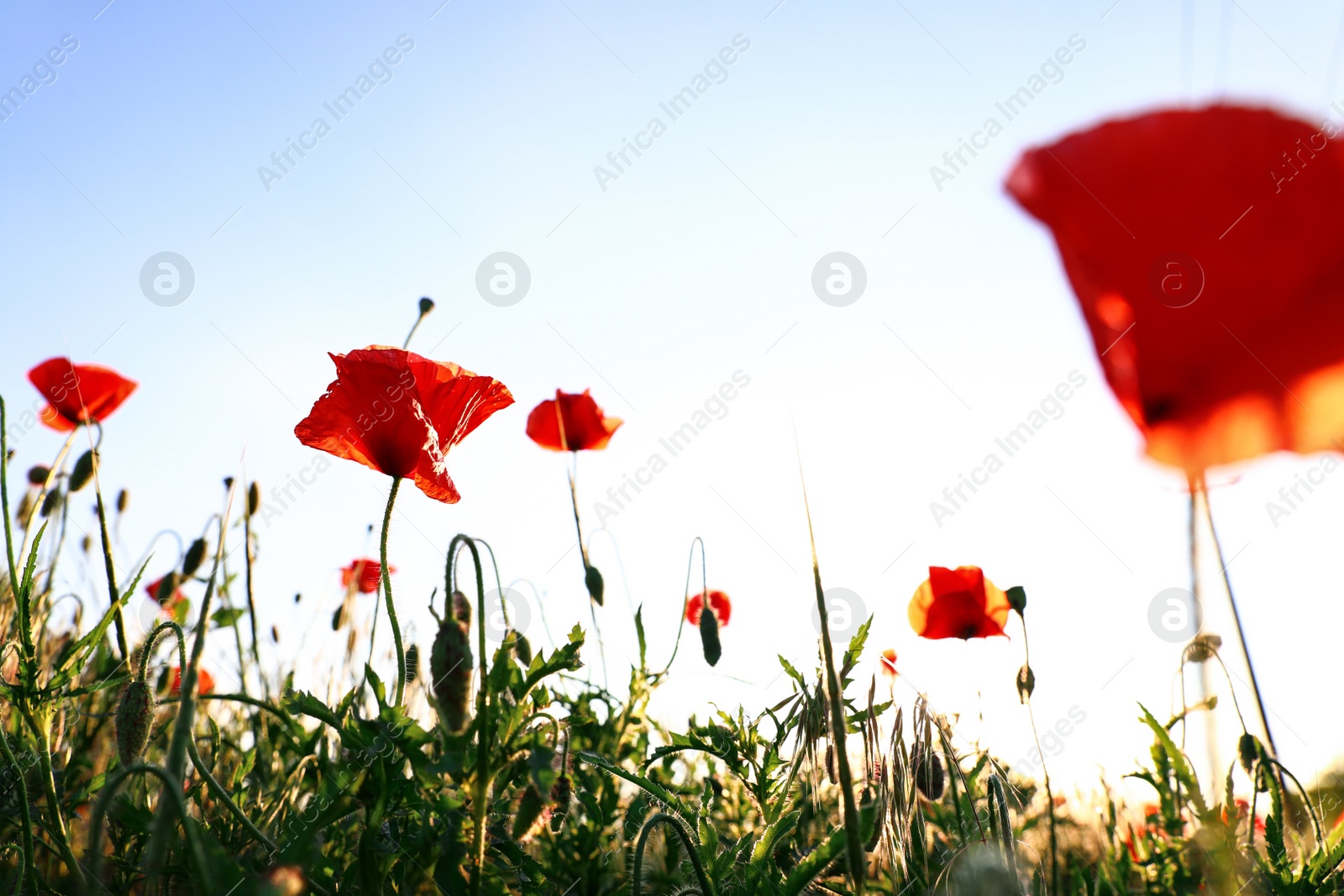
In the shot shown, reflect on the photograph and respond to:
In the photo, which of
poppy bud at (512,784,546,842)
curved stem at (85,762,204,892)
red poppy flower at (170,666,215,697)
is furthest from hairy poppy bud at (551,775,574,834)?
red poppy flower at (170,666,215,697)

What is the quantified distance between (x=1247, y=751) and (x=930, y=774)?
946 millimetres

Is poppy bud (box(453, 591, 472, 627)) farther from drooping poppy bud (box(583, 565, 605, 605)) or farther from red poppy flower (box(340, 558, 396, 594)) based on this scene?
red poppy flower (box(340, 558, 396, 594))

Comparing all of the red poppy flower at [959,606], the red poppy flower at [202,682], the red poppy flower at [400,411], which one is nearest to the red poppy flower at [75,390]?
the red poppy flower at [202,682]

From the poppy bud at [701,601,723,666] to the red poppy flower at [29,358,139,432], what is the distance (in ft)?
6.38

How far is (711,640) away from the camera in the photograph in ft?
8.16

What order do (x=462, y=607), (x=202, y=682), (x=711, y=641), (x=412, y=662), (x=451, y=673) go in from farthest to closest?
1. (x=202, y=682)
2. (x=711, y=641)
3. (x=412, y=662)
4. (x=462, y=607)
5. (x=451, y=673)

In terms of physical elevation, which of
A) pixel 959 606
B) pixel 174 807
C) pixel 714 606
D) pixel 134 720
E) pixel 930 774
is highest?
pixel 959 606

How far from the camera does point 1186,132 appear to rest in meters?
0.60

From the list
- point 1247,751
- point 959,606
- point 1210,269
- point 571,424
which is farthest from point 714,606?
point 1210,269

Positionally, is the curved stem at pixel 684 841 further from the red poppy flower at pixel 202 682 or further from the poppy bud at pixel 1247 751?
the red poppy flower at pixel 202 682

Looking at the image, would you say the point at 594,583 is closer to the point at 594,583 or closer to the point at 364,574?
the point at 594,583

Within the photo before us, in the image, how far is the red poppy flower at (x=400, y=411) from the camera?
170cm

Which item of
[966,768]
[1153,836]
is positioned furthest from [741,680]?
[1153,836]

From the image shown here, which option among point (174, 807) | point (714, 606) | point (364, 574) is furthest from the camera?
point (714, 606)
